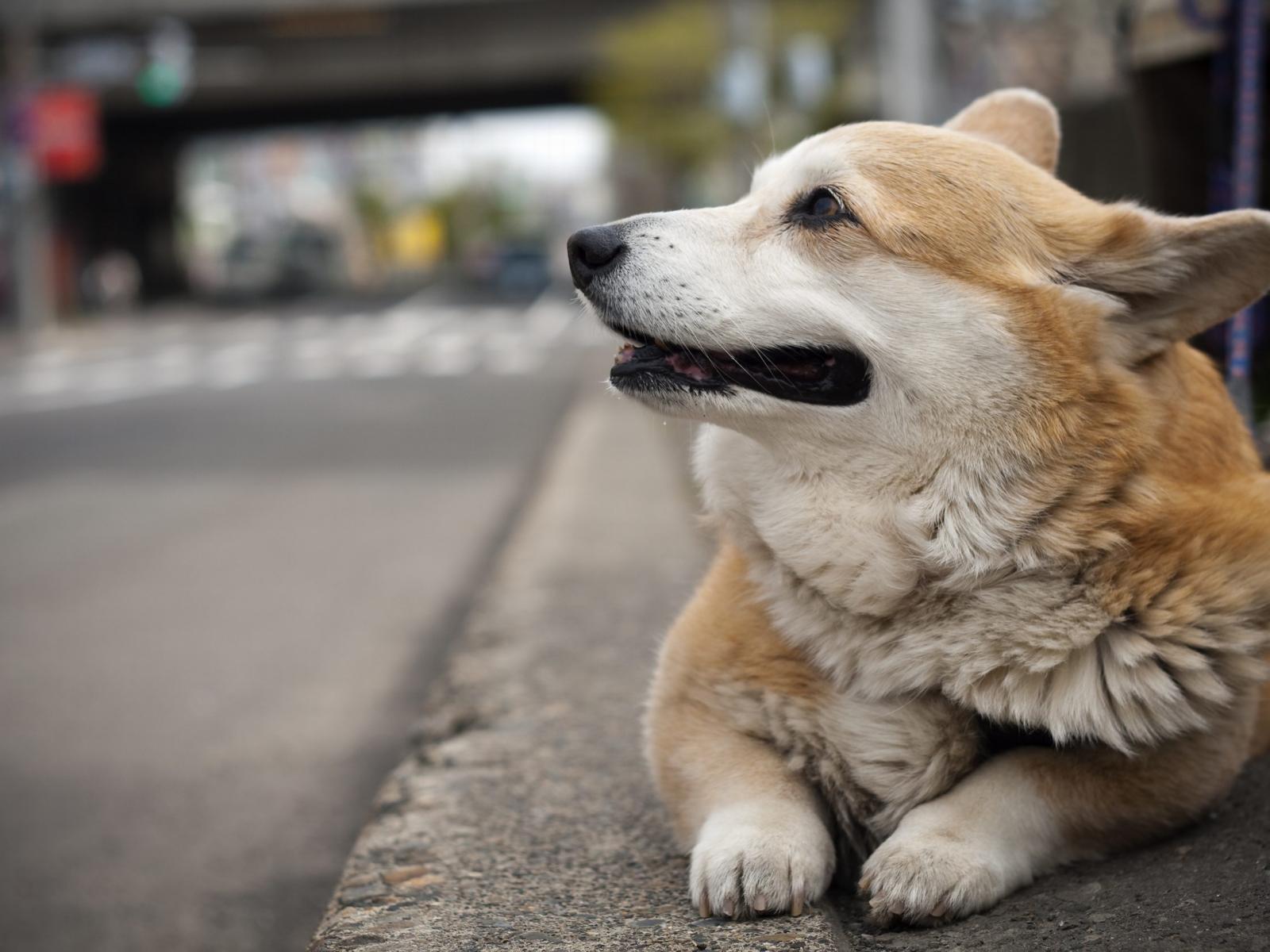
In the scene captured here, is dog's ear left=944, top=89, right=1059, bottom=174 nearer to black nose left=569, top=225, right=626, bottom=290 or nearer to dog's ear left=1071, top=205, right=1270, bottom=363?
dog's ear left=1071, top=205, right=1270, bottom=363

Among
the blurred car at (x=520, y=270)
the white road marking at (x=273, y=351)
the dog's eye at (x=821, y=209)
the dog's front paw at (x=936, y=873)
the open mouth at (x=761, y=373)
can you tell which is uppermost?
the dog's eye at (x=821, y=209)

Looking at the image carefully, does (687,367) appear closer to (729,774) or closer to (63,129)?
(729,774)

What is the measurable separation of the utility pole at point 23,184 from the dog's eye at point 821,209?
27.0m

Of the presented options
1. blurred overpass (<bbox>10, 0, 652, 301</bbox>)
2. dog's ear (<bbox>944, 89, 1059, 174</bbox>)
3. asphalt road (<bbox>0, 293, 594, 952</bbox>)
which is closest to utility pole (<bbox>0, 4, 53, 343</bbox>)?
blurred overpass (<bbox>10, 0, 652, 301</bbox>)

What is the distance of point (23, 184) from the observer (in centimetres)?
2725

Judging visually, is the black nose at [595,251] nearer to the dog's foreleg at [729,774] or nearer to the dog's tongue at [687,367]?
the dog's tongue at [687,367]

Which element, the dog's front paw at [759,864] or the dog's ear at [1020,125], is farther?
the dog's ear at [1020,125]

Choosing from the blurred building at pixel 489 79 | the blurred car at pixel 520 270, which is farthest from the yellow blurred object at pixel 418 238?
the blurred car at pixel 520 270

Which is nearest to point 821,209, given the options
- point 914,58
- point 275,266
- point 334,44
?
→ point 914,58

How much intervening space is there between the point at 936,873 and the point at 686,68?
3670 cm

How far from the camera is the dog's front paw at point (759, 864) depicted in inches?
86.1

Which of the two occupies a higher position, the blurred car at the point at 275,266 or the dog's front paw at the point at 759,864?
the dog's front paw at the point at 759,864

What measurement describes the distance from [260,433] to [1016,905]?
1170cm

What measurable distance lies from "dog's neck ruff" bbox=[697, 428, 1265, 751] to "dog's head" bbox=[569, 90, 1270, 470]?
0.18 m
